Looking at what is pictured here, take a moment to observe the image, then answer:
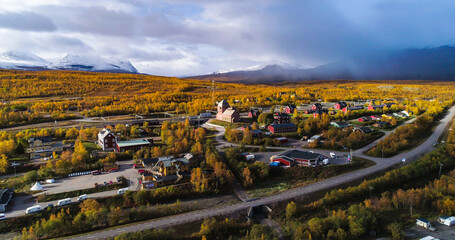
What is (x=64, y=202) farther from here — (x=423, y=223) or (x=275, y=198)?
(x=423, y=223)

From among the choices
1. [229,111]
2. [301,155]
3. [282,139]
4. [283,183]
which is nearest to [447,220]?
[283,183]

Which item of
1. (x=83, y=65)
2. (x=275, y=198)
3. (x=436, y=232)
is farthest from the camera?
(x=83, y=65)

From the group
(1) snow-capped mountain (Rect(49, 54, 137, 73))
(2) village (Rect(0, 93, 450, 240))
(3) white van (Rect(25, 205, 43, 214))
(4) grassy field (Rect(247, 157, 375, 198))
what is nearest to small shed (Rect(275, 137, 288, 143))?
(2) village (Rect(0, 93, 450, 240))

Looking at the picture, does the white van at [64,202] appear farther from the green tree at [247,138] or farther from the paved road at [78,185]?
the green tree at [247,138]

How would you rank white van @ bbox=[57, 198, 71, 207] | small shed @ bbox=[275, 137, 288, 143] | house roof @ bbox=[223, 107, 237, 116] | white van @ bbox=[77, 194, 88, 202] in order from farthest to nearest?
house roof @ bbox=[223, 107, 237, 116], small shed @ bbox=[275, 137, 288, 143], white van @ bbox=[77, 194, 88, 202], white van @ bbox=[57, 198, 71, 207]

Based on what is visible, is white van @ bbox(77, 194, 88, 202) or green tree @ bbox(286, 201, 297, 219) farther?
white van @ bbox(77, 194, 88, 202)

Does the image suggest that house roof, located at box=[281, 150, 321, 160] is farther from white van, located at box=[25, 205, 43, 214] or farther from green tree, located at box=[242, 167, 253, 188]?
white van, located at box=[25, 205, 43, 214]

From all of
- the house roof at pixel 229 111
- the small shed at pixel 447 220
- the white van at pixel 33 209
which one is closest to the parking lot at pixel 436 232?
the small shed at pixel 447 220

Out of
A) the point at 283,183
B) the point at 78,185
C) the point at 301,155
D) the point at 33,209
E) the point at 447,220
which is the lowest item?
the point at 447,220

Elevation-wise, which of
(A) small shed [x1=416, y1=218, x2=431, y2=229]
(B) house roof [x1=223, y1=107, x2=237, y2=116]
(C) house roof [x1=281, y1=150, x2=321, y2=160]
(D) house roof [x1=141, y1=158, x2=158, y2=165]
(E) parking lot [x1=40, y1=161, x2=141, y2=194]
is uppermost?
(B) house roof [x1=223, y1=107, x2=237, y2=116]
